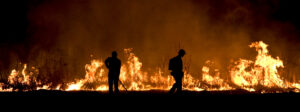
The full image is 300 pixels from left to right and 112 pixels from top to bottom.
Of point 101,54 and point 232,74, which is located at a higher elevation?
point 101,54

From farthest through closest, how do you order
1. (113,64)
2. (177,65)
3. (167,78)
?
(167,78) → (113,64) → (177,65)

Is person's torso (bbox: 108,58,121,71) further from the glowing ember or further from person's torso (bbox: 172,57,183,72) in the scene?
the glowing ember

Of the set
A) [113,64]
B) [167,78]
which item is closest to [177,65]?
[113,64]

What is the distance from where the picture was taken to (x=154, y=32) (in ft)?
61.6

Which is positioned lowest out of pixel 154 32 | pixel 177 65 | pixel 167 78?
pixel 167 78

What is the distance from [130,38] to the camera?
18.7 m

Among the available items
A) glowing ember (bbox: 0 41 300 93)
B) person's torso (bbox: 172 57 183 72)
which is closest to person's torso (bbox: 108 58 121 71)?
person's torso (bbox: 172 57 183 72)

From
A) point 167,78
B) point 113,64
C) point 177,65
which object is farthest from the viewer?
point 167,78

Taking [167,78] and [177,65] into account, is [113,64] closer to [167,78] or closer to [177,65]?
[177,65]

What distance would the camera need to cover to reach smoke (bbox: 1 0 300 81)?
17.8 metres

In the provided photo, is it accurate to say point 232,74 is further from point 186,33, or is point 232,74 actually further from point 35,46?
point 35,46

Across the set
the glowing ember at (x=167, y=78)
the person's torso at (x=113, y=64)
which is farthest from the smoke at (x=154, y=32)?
the person's torso at (x=113, y=64)

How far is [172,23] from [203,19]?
236 cm

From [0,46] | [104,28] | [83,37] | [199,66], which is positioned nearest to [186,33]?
[199,66]
